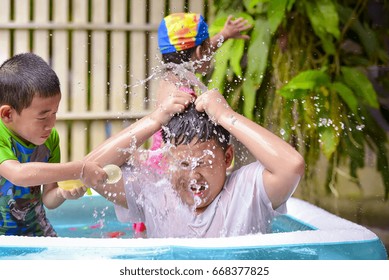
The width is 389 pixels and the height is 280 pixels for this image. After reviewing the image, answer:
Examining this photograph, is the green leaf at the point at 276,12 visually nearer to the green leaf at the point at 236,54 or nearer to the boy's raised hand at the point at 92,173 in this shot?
the green leaf at the point at 236,54

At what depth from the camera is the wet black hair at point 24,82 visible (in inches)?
80.9

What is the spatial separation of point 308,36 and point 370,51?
381 millimetres

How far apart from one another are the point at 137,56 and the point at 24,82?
107 inches

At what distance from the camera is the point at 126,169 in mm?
2070

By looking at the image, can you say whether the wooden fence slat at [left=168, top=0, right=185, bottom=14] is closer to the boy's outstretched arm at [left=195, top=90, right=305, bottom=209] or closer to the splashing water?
the splashing water

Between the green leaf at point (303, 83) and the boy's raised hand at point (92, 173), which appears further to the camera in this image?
the green leaf at point (303, 83)

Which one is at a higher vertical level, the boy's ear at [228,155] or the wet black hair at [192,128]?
the wet black hair at [192,128]

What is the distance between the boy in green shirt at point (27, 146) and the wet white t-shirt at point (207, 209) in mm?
166

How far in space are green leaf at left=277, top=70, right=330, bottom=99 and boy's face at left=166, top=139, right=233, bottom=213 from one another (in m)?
1.54

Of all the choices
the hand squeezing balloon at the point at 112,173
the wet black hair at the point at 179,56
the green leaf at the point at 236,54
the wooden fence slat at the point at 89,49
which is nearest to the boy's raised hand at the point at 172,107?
the hand squeezing balloon at the point at 112,173

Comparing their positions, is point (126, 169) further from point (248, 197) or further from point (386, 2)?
point (386, 2)

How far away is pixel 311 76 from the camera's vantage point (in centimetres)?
361

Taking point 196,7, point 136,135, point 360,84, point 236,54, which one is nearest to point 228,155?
point 136,135
